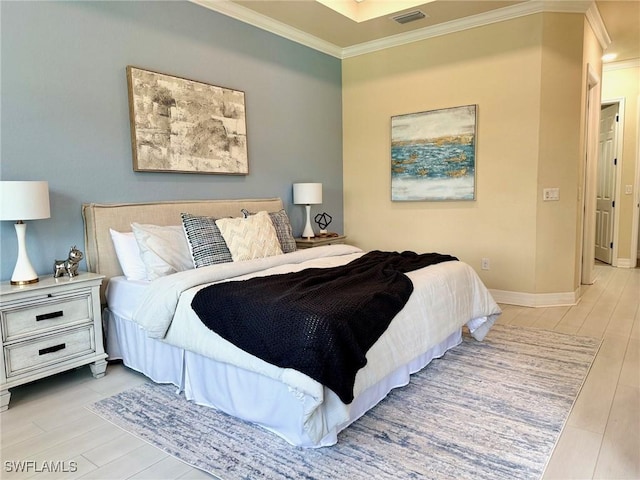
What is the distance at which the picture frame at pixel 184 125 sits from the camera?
330cm

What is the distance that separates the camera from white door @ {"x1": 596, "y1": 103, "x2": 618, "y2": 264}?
250 inches

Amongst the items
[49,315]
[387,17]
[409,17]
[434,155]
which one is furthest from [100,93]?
[434,155]

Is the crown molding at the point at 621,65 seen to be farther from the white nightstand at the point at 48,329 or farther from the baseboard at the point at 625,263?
the white nightstand at the point at 48,329

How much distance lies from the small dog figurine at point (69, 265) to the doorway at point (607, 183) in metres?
6.72

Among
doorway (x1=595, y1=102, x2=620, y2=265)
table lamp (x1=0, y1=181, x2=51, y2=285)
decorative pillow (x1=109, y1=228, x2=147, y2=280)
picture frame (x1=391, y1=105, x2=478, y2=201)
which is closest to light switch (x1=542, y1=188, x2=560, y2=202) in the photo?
picture frame (x1=391, y1=105, x2=478, y2=201)

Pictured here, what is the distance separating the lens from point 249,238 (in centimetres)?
327

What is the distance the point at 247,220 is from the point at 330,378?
1.85 meters

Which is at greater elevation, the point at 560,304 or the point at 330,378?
the point at 330,378

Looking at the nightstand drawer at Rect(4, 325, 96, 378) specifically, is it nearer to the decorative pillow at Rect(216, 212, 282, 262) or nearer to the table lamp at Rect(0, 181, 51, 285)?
the table lamp at Rect(0, 181, 51, 285)

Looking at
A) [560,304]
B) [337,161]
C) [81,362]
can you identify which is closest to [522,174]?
[560,304]

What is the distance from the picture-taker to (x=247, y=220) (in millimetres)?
3396

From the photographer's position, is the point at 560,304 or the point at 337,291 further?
the point at 560,304

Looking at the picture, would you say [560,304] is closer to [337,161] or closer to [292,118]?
[337,161]

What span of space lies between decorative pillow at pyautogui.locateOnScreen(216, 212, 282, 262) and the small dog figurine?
3.13 feet
